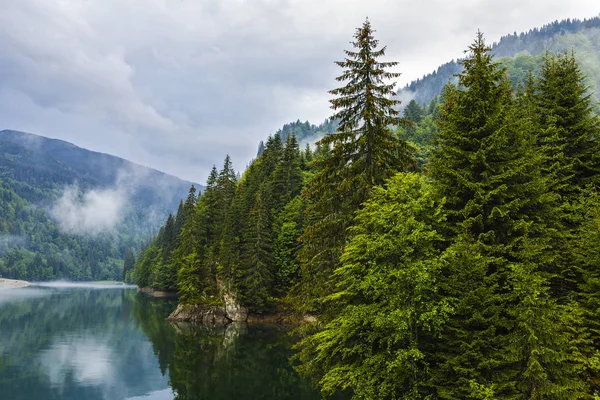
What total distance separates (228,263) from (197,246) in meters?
13.6

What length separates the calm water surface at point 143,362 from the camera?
94.8ft

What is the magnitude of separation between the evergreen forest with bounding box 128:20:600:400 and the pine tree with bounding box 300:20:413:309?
0.23 ft

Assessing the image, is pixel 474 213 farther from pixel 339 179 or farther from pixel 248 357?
pixel 248 357

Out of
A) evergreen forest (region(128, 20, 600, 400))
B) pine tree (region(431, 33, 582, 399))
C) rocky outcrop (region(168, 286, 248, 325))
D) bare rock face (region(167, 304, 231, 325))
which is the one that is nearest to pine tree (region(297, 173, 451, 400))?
evergreen forest (region(128, 20, 600, 400))

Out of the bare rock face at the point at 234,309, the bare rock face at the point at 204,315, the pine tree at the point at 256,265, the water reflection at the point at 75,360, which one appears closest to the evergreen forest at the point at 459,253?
the water reflection at the point at 75,360

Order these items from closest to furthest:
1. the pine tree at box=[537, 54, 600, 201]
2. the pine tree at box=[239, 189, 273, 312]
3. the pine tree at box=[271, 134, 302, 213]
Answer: the pine tree at box=[537, 54, 600, 201] < the pine tree at box=[239, 189, 273, 312] < the pine tree at box=[271, 134, 302, 213]

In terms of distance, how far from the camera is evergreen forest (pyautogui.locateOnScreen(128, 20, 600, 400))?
12.0 metres

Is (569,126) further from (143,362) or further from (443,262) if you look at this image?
(143,362)

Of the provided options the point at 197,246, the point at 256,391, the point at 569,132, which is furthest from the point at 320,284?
the point at 197,246

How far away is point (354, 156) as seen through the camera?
19.6 metres

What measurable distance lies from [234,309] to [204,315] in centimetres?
526

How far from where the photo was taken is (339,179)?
65.3 ft

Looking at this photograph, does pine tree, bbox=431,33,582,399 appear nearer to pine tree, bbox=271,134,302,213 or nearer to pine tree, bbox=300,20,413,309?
pine tree, bbox=300,20,413,309

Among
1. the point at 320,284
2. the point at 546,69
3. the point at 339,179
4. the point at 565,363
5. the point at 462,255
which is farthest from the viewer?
the point at 546,69
